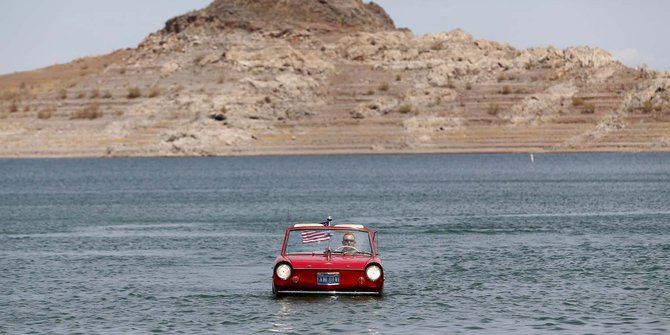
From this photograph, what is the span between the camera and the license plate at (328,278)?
35281 millimetres

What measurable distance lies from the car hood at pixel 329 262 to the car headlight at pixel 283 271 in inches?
8.4

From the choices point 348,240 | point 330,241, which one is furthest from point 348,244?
point 330,241

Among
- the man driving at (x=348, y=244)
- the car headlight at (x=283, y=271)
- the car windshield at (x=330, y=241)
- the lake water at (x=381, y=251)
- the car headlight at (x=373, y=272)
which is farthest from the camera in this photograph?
the car windshield at (x=330, y=241)

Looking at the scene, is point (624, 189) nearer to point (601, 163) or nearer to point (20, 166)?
point (601, 163)

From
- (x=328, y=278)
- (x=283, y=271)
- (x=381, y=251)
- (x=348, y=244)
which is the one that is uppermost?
(x=348, y=244)

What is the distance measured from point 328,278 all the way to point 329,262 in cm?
46

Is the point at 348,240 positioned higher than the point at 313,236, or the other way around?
the point at 313,236

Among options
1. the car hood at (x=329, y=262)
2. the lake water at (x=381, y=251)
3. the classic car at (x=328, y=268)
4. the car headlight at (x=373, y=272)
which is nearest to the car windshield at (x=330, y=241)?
the classic car at (x=328, y=268)

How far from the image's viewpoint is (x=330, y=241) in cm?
3700

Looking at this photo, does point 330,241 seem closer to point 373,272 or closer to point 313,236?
point 313,236

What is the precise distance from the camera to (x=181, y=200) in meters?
98.0

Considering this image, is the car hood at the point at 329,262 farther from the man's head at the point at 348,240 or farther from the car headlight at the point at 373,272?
the man's head at the point at 348,240

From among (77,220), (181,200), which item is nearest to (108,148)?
(181,200)

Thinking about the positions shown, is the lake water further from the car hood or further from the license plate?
the car hood
